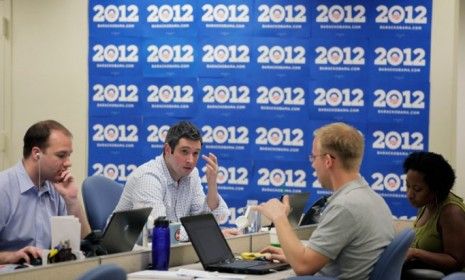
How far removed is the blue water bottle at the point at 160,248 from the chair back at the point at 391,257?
1.00 m

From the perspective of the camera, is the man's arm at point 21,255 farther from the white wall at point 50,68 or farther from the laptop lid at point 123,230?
the white wall at point 50,68

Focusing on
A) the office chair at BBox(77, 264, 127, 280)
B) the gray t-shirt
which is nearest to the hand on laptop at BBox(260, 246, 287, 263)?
the gray t-shirt

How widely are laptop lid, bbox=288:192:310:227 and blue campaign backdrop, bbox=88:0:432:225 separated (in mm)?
998

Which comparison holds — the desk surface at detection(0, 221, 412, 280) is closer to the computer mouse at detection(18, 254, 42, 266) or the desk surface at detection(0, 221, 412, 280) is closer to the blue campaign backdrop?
the computer mouse at detection(18, 254, 42, 266)

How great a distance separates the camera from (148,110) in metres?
6.68

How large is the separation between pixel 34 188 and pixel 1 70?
315 cm

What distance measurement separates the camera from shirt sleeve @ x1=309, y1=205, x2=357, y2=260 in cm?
345

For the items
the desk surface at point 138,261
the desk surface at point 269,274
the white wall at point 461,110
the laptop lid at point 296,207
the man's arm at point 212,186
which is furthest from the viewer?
the white wall at point 461,110

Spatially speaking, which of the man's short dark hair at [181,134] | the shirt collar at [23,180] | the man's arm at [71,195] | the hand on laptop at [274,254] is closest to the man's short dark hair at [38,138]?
the shirt collar at [23,180]

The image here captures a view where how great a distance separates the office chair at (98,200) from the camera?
222 inches

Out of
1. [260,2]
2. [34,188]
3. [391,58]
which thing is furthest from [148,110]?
[34,188]

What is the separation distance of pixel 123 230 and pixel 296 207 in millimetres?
1620

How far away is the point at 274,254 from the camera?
13.6 ft

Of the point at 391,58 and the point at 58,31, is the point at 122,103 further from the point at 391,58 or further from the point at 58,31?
the point at 391,58
